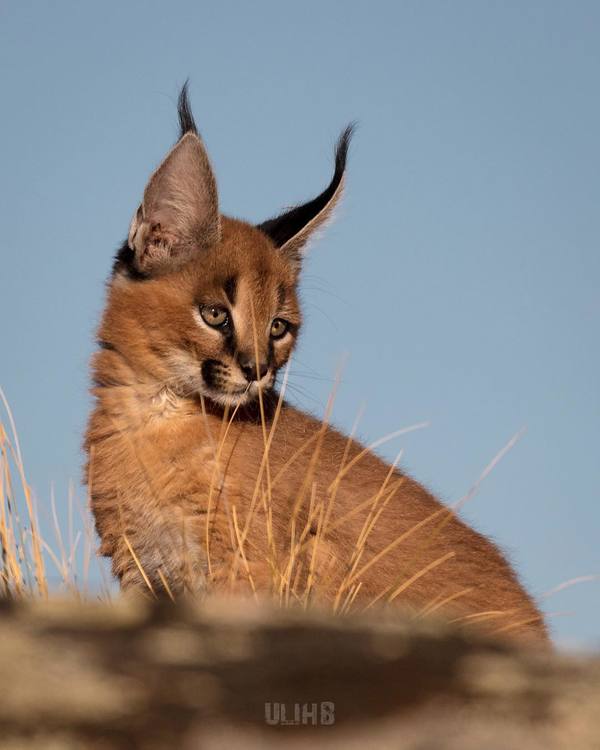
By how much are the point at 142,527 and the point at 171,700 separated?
4061mm

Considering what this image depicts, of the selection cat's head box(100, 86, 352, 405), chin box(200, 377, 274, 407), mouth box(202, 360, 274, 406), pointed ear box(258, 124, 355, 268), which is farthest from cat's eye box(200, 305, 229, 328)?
pointed ear box(258, 124, 355, 268)

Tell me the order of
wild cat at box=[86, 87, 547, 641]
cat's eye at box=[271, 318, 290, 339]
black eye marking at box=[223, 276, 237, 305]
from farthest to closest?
1. cat's eye at box=[271, 318, 290, 339]
2. black eye marking at box=[223, 276, 237, 305]
3. wild cat at box=[86, 87, 547, 641]

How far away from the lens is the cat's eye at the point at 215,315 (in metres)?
5.54

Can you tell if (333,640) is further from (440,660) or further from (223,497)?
(223,497)

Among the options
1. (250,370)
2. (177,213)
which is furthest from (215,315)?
(177,213)

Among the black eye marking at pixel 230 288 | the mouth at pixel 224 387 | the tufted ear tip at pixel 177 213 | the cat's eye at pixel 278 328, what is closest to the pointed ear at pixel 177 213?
the tufted ear tip at pixel 177 213

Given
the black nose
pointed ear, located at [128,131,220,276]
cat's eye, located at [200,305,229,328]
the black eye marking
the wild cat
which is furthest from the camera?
pointed ear, located at [128,131,220,276]

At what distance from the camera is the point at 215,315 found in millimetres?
5574

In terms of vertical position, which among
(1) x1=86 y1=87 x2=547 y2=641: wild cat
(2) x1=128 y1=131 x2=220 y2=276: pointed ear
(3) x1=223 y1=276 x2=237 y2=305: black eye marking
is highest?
(2) x1=128 y1=131 x2=220 y2=276: pointed ear

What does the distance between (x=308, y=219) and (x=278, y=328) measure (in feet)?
2.59

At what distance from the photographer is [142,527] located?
17.5 ft

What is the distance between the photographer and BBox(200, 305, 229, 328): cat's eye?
18.2ft

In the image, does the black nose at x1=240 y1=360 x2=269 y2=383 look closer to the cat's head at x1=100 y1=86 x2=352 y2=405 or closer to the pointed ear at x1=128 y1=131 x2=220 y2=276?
the cat's head at x1=100 y1=86 x2=352 y2=405

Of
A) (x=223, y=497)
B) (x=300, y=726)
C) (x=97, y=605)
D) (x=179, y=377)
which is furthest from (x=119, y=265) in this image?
(x=300, y=726)
